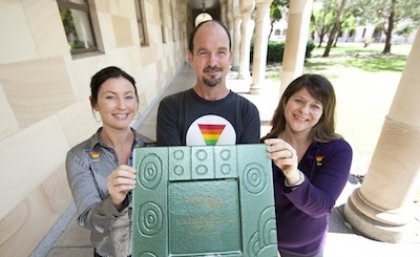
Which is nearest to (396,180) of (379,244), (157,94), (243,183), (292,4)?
(379,244)

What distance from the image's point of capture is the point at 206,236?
77cm

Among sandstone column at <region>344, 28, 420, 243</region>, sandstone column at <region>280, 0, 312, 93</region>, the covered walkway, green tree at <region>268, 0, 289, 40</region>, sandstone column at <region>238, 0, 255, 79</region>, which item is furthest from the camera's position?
green tree at <region>268, 0, 289, 40</region>

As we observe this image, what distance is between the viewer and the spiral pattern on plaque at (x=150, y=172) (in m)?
0.77

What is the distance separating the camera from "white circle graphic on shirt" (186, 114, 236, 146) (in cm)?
126

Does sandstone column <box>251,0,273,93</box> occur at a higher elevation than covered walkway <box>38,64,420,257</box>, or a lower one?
higher

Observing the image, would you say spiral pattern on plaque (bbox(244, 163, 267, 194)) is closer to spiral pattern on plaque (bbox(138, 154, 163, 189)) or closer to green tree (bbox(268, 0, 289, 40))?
spiral pattern on plaque (bbox(138, 154, 163, 189))

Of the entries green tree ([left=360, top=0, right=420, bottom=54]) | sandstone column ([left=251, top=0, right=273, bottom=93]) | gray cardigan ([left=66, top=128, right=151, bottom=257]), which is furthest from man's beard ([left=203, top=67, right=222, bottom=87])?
green tree ([left=360, top=0, right=420, bottom=54])

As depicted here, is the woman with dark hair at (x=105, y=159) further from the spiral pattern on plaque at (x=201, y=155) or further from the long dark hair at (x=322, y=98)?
the long dark hair at (x=322, y=98)

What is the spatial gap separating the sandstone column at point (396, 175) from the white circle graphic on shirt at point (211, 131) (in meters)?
1.45

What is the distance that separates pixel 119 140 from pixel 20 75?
1.12 metres

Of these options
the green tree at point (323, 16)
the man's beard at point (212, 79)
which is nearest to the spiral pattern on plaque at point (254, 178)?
the man's beard at point (212, 79)

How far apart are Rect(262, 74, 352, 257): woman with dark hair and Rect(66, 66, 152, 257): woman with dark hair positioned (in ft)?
2.42

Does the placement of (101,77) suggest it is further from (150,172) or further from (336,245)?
(336,245)

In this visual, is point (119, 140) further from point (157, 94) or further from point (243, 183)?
point (157, 94)
